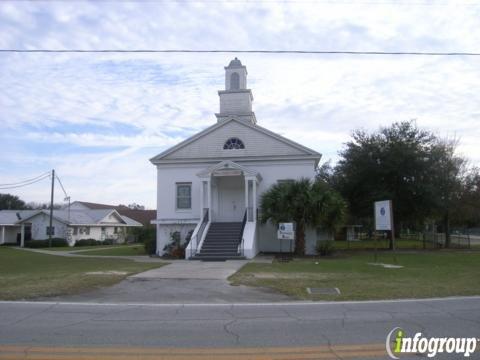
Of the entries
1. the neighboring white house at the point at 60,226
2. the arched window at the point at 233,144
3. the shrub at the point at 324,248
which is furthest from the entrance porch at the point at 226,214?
the neighboring white house at the point at 60,226

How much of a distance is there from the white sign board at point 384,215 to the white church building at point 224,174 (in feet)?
19.4

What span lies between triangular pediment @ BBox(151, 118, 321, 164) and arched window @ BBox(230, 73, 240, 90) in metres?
4.36

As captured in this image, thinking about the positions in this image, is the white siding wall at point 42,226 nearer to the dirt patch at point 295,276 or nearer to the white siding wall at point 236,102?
the white siding wall at point 236,102

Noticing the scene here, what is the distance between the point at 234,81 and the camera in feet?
109

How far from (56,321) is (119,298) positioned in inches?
114

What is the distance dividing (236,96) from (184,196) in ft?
25.6

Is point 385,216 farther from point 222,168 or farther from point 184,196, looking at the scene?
point 184,196

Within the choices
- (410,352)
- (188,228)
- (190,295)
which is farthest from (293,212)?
(410,352)

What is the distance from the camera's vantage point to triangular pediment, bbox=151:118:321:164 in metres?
28.8

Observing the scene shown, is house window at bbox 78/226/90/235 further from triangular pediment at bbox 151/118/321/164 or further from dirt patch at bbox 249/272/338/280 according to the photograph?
dirt patch at bbox 249/272/338/280

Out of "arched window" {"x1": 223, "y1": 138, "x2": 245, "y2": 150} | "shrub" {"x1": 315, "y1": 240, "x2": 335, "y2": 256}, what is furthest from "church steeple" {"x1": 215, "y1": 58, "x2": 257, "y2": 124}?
"shrub" {"x1": 315, "y1": 240, "x2": 335, "y2": 256}

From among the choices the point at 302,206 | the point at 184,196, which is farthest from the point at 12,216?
the point at 302,206

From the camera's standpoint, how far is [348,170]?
3325cm

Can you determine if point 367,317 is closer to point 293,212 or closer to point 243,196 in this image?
point 293,212
